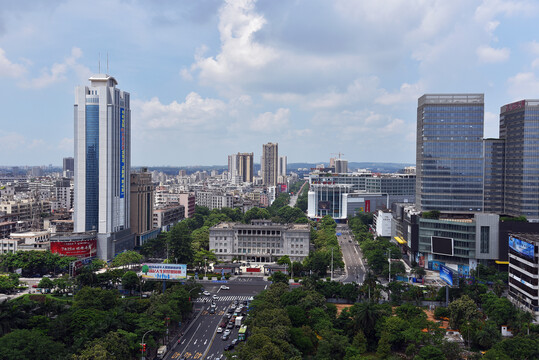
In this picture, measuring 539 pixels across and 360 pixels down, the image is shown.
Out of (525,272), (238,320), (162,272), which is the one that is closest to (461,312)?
(525,272)

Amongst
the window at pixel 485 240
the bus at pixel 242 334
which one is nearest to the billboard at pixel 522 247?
the window at pixel 485 240

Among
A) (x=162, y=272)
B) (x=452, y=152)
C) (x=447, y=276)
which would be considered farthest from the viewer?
(x=452, y=152)

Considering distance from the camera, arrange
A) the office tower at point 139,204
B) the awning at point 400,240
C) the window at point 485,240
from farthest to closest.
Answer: the office tower at point 139,204 → the awning at point 400,240 → the window at point 485,240

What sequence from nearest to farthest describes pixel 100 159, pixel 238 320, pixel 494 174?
pixel 238 320 → pixel 100 159 → pixel 494 174

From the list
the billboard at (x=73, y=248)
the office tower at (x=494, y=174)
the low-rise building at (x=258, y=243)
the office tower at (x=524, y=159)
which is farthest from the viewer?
the office tower at (x=494, y=174)

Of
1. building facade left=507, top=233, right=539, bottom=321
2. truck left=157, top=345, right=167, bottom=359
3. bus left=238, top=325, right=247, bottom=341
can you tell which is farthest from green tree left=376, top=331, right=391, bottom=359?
truck left=157, top=345, right=167, bottom=359

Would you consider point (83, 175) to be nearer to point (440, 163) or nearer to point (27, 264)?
point (27, 264)

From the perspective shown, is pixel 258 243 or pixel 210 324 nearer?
pixel 210 324

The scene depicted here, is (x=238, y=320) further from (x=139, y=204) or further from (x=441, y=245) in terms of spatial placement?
(x=139, y=204)

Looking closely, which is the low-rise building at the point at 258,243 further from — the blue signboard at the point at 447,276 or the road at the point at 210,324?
the blue signboard at the point at 447,276
